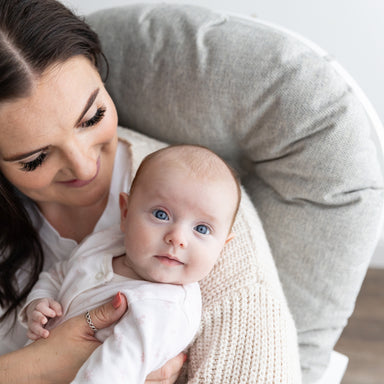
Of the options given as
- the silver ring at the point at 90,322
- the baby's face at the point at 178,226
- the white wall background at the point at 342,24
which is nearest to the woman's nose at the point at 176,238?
the baby's face at the point at 178,226

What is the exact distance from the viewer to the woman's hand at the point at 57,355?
0.98 metres

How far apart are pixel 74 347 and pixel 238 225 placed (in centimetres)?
48

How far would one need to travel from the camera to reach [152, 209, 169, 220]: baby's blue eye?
3.16 feet

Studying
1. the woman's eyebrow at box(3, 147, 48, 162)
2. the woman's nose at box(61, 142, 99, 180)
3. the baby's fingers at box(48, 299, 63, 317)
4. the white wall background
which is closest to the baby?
the baby's fingers at box(48, 299, 63, 317)

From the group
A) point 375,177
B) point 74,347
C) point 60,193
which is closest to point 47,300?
point 74,347

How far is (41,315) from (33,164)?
1.12ft

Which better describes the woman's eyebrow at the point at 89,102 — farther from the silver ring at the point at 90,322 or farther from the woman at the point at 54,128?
the silver ring at the point at 90,322

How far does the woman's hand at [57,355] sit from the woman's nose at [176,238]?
19 centimetres

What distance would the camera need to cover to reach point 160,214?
0.97 m

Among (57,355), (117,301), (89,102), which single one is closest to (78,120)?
(89,102)

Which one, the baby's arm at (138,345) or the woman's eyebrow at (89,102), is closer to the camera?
the baby's arm at (138,345)

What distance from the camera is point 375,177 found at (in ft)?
3.78

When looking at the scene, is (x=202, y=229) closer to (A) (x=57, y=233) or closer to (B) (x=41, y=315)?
(B) (x=41, y=315)

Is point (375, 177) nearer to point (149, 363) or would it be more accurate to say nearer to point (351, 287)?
point (351, 287)
